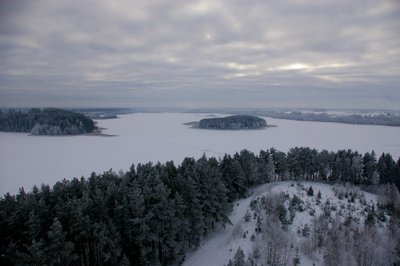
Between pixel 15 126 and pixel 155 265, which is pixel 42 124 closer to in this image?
pixel 15 126

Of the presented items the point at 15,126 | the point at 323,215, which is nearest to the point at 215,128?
the point at 15,126

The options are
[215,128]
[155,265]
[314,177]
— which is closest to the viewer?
[155,265]

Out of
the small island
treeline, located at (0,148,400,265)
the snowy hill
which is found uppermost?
the small island

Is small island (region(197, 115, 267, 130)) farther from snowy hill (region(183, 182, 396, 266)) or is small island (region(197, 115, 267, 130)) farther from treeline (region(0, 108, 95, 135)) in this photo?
snowy hill (region(183, 182, 396, 266))

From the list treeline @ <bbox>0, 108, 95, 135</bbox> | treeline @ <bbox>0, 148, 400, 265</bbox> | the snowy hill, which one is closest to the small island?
treeline @ <bbox>0, 108, 95, 135</bbox>

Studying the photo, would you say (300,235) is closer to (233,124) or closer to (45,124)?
(233,124)

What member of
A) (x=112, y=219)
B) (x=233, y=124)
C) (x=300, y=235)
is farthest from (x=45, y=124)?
(x=300, y=235)
